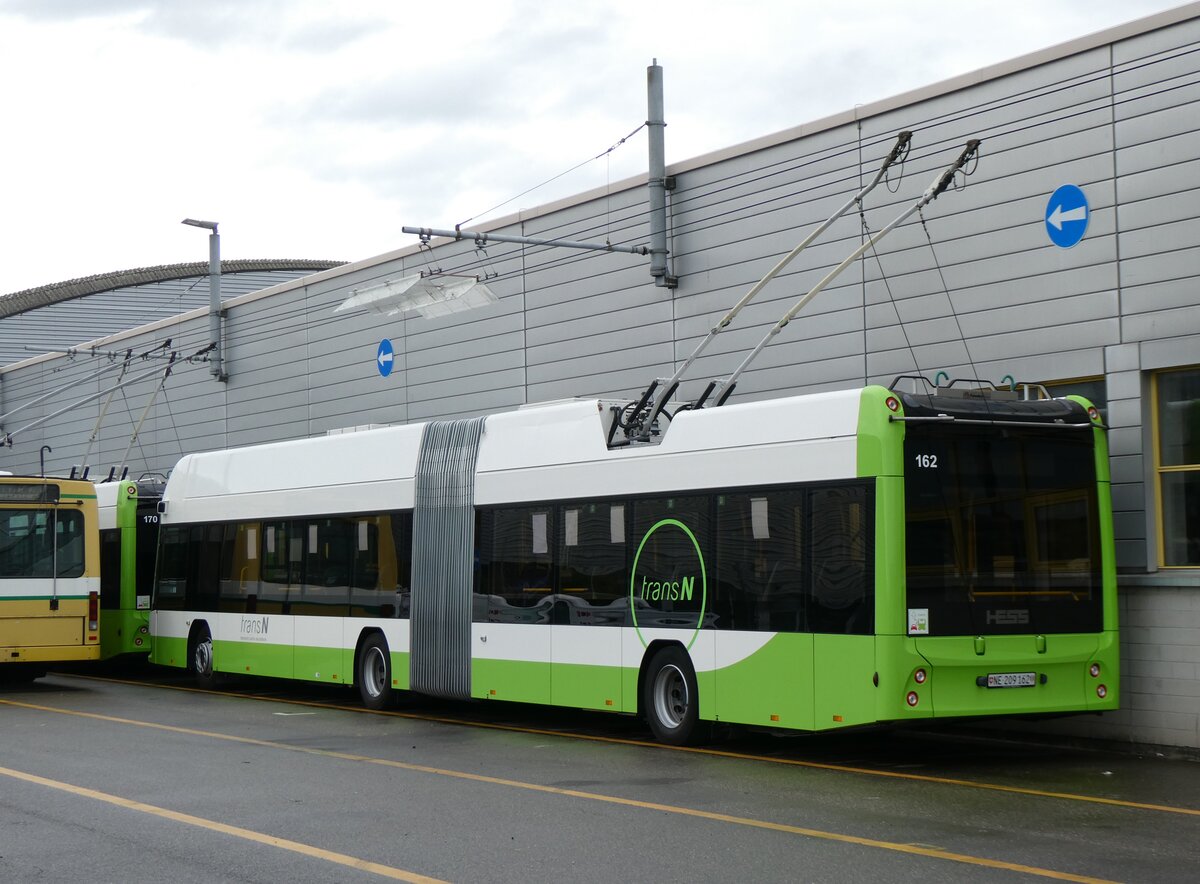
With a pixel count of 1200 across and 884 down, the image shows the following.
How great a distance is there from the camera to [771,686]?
12.8 m

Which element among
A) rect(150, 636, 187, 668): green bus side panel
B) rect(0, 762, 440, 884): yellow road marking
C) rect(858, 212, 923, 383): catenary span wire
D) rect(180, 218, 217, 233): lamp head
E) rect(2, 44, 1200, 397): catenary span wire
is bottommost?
rect(0, 762, 440, 884): yellow road marking

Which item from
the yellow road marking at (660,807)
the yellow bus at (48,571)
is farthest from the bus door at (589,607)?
the yellow bus at (48,571)

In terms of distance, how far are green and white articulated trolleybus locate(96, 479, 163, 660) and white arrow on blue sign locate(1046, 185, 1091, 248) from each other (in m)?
14.1

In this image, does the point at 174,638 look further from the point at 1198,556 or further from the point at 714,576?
the point at 1198,556

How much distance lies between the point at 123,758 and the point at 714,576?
17.2ft

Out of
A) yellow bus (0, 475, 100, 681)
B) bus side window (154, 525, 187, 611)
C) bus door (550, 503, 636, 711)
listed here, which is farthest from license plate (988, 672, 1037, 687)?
bus side window (154, 525, 187, 611)

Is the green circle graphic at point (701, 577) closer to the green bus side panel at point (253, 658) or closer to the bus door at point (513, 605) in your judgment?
the bus door at point (513, 605)

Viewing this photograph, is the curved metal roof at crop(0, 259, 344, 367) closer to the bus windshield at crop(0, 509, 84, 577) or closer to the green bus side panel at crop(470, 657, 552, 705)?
the bus windshield at crop(0, 509, 84, 577)

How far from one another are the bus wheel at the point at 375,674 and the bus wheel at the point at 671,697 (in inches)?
179

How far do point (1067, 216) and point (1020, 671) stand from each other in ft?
17.3

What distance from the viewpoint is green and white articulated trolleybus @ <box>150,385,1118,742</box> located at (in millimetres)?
11984

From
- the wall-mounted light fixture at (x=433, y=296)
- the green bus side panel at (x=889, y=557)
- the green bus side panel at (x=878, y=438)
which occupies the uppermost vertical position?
the wall-mounted light fixture at (x=433, y=296)

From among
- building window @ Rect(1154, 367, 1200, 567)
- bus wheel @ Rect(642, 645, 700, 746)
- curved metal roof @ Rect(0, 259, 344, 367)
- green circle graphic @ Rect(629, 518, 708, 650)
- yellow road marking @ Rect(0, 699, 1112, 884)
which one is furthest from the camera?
curved metal roof @ Rect(0, 259, 344, 367)

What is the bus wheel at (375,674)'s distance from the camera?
17.9 meters
